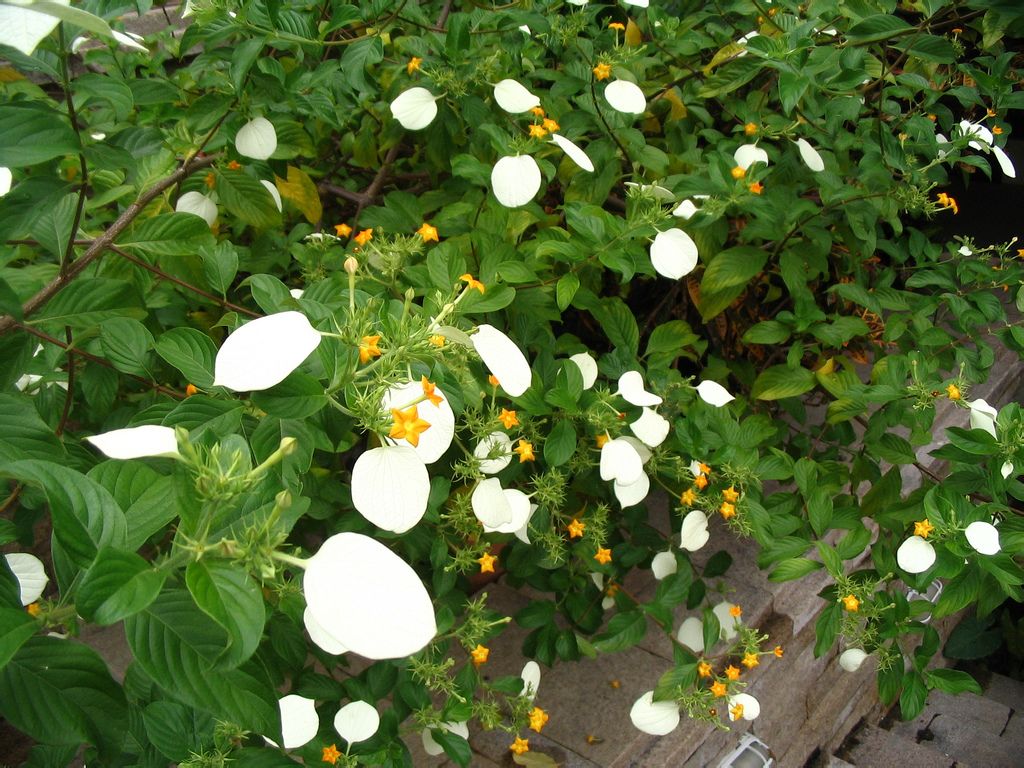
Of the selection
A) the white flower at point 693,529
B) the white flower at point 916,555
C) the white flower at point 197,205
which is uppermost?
the white flower at point 197,205

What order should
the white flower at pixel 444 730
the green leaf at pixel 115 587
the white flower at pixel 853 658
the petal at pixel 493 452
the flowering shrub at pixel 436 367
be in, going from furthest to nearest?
the white flower at pixel 853 658
the white flower at pixel 444 730
the petal at pixel 493 452
the flowering shrub at pixel 436 367
the green leaf at pixel 115 587

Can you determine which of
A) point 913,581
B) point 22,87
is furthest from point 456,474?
point 22,87

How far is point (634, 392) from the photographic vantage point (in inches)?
43.1

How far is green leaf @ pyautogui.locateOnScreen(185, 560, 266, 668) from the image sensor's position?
0.49 meters

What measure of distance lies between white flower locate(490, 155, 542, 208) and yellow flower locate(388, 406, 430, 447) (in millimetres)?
549

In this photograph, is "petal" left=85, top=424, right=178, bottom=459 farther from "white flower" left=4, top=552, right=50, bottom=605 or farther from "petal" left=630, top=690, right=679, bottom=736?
"petal" left=630, top=690, right=679, bottom=736

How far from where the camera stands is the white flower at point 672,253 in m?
1.12

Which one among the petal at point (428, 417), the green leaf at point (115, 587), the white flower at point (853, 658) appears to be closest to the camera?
the green leaf at point (115, 587)

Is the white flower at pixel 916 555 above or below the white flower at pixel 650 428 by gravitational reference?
below

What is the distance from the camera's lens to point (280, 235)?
51.2 inches

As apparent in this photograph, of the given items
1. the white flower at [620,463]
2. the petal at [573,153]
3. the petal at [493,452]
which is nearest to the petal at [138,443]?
the petal at [493,452]

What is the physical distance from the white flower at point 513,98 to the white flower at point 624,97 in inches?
5.9

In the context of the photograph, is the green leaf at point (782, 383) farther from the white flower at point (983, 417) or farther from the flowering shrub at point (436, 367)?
the white flower at point (983, 417)

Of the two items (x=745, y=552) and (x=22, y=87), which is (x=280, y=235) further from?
(x=745, y=552)
